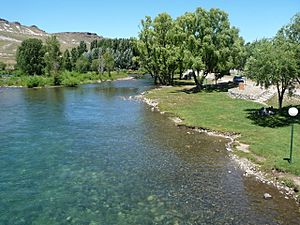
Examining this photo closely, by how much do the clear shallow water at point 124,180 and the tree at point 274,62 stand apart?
795 cm

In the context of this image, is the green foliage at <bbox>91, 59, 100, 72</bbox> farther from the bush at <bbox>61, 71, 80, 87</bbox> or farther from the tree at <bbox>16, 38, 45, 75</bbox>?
the bush at <bbox>61, 71, 80, 87</bbox>

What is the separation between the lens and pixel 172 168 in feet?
79.7

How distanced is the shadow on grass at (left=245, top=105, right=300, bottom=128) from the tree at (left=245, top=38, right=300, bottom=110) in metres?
3.97

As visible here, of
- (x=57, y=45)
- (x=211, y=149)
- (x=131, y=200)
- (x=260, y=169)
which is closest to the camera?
(x=131, y=200)

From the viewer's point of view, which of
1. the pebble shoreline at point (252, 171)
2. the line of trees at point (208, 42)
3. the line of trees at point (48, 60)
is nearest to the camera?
the pebble shoreline at point (252, 171)

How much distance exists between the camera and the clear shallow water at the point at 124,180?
56.9ft

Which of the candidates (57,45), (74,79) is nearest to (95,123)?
(74,79)

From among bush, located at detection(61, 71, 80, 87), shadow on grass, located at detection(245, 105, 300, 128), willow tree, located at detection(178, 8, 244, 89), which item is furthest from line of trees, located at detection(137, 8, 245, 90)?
bush, located at detection(61, 71, 80, 87)

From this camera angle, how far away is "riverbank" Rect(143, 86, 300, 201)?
2209cm

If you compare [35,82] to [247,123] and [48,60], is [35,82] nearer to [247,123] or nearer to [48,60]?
[48,60]

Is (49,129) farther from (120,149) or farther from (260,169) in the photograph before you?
(260,169)

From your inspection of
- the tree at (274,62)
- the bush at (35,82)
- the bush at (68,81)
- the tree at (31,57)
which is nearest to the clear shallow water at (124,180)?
the tree at (274,62)

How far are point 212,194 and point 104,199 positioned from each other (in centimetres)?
625

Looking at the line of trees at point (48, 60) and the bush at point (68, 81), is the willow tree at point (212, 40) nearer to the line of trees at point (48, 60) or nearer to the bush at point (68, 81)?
the line of trees at point (48, 60)
